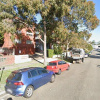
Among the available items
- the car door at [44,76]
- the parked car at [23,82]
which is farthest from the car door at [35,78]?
the car door at [44,76]

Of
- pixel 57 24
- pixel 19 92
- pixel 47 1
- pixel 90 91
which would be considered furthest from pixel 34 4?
pixel 90 91

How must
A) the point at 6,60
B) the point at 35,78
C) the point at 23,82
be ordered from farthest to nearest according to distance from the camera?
the point at 6,60 < the point at 35,78 < the point at 23,82

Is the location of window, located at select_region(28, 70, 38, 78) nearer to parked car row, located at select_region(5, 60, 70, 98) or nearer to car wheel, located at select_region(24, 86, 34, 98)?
parked car row, located at select_region(5, 60, 70, 98)

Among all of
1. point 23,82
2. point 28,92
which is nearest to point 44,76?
point 28,92

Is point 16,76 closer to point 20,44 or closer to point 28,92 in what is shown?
point 28,92

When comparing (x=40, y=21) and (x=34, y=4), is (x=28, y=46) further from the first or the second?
(x=34, y=4)

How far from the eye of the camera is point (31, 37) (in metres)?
27.7

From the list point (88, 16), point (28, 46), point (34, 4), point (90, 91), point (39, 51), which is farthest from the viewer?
point (39, 51)

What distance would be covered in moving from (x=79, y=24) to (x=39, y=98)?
2166 centimetres

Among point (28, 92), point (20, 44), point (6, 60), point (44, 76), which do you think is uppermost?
point (20, 44)

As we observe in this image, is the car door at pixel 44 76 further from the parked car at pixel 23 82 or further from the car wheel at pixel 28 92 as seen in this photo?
the car wheel at pixel 28 92

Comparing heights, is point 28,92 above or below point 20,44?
below

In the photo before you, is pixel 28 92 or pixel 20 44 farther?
pixel 20 44

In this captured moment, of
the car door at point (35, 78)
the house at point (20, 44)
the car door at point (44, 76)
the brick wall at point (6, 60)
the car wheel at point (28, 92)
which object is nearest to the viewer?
the car wheel at point (28, 92)
